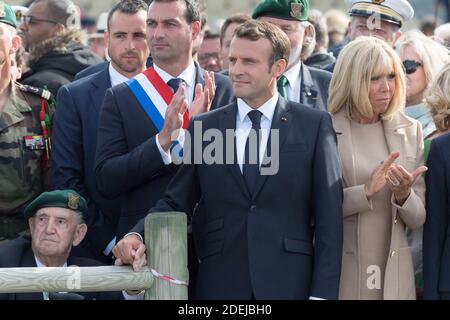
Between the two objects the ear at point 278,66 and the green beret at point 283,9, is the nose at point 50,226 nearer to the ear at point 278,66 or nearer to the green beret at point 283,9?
the ear at point 278,66

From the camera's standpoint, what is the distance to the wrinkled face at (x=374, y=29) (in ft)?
26.7

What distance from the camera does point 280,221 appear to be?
5973 mm

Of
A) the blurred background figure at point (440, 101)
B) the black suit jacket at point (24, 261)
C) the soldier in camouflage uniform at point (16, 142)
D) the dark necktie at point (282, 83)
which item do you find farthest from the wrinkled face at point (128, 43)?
the blurred background figure at point (440, 101)

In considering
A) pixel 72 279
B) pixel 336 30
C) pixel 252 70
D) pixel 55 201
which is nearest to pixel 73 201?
pixel 55 201

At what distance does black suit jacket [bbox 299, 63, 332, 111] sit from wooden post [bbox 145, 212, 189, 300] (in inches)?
65.7

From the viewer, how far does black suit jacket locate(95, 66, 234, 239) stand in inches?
252

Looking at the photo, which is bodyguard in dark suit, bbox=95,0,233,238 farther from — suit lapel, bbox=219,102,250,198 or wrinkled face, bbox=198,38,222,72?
wrinkled face, bbox=198,38,222,72

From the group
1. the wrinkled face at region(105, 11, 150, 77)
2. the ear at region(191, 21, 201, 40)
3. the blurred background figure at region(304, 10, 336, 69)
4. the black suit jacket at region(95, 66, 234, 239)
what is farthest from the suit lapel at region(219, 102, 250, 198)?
the blurred background figure at region(304, 10, 336, 69)

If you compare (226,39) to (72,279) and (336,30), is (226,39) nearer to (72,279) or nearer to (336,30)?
(336,30)

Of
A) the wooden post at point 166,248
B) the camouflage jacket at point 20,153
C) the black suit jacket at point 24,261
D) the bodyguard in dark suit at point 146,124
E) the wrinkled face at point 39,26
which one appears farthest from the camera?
the wrinkled face at point 39,26

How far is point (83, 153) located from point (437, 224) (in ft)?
7.05

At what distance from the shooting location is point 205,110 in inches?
257

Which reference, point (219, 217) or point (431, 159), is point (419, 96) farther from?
point (219, 217)

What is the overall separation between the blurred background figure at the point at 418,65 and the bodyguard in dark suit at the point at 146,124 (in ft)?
4.62
